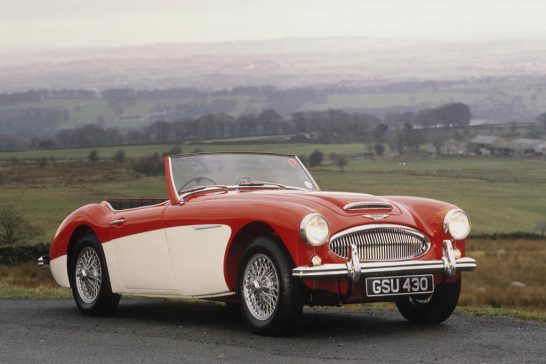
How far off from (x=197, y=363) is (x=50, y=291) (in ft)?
26.3

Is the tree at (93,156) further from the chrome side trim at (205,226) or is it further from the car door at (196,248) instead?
the chrome side trim at (205,226)

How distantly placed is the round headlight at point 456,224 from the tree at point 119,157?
5312 inches

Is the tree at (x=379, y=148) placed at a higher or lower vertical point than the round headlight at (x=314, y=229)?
lower

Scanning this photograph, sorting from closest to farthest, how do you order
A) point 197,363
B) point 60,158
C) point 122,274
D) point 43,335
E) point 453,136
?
point 197,363 → point 43,335 → point 122,274 → point 60,158 → point 453,136

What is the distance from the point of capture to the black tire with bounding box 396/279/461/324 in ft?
29.9

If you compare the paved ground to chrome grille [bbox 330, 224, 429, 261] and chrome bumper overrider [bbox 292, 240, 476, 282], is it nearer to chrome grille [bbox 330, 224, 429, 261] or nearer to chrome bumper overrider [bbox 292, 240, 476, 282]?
chrome bumper overrider [bbox 292, 240, 476, 282]

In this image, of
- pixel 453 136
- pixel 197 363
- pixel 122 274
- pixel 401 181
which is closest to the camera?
pixel 197 363

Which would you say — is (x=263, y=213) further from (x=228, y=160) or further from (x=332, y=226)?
(x=228, y=160)

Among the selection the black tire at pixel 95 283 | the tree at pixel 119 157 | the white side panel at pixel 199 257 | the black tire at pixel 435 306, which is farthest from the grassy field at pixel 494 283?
the tree at pixel 119 157

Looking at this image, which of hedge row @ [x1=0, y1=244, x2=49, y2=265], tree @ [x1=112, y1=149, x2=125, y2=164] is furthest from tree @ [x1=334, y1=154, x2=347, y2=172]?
hedge row @ [x1=0, y1=244, x2=49, y2=265]

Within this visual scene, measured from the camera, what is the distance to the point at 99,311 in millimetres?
10594

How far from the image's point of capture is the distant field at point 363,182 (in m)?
111

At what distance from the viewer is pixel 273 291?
328 inches

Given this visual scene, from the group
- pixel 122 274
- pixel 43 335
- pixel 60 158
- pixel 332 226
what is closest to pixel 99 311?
pixel 122 274
